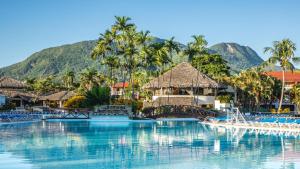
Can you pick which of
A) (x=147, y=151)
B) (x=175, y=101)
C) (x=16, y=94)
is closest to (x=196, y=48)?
(x=175, y=101)

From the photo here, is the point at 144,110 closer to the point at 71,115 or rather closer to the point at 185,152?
the point at 71,115

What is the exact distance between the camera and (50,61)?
641 ft

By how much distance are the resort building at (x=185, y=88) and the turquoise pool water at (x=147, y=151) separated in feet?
70.8

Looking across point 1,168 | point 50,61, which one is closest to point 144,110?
point 1,168

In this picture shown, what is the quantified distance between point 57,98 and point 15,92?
720 cm

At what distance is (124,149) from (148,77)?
4653cm

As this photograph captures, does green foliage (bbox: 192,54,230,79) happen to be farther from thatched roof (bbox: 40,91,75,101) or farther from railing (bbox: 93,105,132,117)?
thatched roof (bbox: 40,91,75,101)

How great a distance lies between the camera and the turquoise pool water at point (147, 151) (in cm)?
1662

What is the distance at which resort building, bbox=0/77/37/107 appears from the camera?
2266 inches

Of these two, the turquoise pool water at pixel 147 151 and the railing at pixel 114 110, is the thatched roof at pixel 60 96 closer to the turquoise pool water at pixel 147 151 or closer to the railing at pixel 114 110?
the railing at pixel 114 110

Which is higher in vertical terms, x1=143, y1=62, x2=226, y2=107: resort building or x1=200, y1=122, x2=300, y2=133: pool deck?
x1=143, y1=62, x2=226, y2=107: resort building

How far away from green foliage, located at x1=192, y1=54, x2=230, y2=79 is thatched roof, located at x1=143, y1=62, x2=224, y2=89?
5.37 m

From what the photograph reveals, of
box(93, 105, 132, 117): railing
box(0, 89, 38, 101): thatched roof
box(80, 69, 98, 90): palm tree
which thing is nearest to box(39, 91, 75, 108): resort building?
box(0, 89, 38, 101): thatched roof

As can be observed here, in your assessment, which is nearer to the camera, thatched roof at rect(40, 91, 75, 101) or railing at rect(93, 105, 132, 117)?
railing at rect(93, 105, 132, 117)
